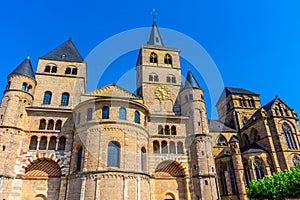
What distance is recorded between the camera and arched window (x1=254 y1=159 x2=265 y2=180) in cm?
3025

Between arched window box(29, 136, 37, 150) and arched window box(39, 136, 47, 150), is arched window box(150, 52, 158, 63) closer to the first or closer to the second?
arched window box(39, 136, 47, 150)

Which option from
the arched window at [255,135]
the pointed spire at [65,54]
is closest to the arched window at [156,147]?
the pointed spire at [65,54]

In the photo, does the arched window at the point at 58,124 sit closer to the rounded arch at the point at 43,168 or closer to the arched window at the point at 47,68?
the rounded arch at the point at 43,168

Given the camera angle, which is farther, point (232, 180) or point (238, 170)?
point (232, 180)

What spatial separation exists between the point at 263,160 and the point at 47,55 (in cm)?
3655

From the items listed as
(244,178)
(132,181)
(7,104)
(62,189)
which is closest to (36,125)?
(7,104)

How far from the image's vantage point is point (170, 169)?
26219 millimetres

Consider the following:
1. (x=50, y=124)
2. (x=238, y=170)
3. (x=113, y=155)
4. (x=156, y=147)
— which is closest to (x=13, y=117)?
(x=50, y=124)

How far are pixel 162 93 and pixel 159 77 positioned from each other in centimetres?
396

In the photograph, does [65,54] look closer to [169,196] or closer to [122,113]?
[122,113]

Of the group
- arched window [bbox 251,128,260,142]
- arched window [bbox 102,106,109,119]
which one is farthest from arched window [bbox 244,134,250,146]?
arched window [bbox 102,106,109,119]

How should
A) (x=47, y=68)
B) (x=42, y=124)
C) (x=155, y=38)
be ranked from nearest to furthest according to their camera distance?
(x=42, y=124)
(x=47, y=68)
(x=155, y=38)

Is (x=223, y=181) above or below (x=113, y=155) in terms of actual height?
below

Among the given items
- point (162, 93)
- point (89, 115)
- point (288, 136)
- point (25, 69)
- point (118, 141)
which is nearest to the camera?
point (118, 141)
